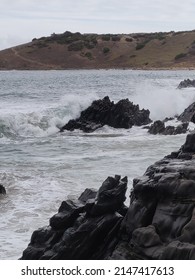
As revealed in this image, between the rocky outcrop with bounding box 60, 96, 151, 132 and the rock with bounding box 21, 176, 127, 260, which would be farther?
the rocky outcrop with bounding box 60, 96, 151, 132

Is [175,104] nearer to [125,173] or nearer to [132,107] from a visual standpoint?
[132,107]

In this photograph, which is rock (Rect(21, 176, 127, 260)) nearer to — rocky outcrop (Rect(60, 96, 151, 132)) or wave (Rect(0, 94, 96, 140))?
wave (Rect(0, 94, 96, 140))

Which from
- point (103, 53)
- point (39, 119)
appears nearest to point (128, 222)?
point (39, 119)

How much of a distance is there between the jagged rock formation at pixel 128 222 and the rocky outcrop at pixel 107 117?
20064mm

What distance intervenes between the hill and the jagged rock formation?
341 feet

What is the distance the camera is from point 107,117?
3089cm

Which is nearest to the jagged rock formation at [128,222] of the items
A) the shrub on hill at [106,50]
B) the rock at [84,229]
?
the rock at [84,229]

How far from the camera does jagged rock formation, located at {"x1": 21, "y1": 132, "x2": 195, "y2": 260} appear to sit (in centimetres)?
830

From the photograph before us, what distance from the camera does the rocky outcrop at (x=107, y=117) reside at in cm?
3036

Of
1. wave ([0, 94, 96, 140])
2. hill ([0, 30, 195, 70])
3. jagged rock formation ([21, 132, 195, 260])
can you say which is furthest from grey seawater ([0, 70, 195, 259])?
hill ([0, 30, 195, 70])

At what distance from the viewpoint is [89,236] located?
8.88 metres

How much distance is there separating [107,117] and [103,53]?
323 ft

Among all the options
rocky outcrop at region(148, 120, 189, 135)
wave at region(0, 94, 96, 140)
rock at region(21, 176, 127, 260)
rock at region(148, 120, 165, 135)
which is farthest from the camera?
wave at region(0, 94, 96, 140)

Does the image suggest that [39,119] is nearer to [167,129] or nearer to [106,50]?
[167,129]
